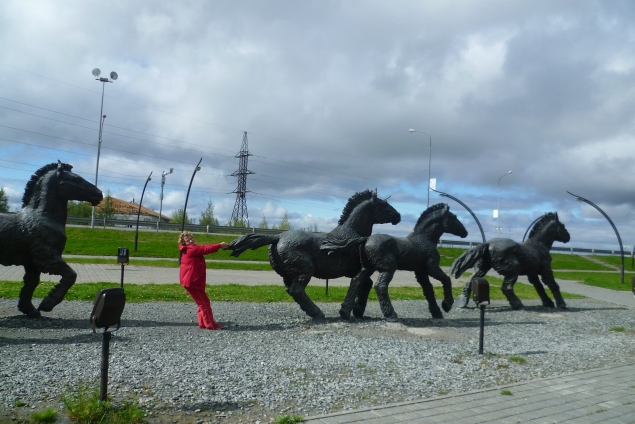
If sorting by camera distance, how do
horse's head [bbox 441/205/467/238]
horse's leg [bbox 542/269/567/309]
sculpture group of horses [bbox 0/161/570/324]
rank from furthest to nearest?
horse's leg [bbox 542/269/567/309], horse's head [bbox 441/205/467/238], sculpture group of horses [bbox 0/161/570/324]

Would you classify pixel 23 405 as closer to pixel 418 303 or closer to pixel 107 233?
pixel 418 303

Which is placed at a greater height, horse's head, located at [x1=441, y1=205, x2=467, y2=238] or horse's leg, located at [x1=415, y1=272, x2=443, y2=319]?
horse's head, located at [x1=441, y1=205, x2=467, y2=238]

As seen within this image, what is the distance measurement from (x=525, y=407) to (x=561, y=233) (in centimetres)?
974

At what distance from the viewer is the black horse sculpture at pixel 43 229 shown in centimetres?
828

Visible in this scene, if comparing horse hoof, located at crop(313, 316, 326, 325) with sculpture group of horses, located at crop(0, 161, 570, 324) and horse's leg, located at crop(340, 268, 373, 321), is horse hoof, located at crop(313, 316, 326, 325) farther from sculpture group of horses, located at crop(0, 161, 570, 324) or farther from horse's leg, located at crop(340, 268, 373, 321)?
horse's leg, located at crop(340, 268, 373, 321)

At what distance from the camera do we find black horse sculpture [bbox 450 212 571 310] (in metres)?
12.4

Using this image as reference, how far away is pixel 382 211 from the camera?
10.2m

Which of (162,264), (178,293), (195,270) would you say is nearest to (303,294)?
(195,270)

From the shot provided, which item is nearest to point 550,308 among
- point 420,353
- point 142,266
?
point 420,353

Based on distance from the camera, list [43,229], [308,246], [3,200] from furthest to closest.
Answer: [3,200] → [308,246] → [43,229]

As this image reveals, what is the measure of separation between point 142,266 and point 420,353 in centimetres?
1968

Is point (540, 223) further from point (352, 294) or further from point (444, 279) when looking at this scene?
point (352, 294)

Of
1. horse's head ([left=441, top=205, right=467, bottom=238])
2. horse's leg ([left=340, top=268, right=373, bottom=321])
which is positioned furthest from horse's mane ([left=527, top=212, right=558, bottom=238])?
horse's leg ([left=340, top=268, right=373, bottom=321])

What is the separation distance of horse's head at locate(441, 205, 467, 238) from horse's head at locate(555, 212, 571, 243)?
3682mm
